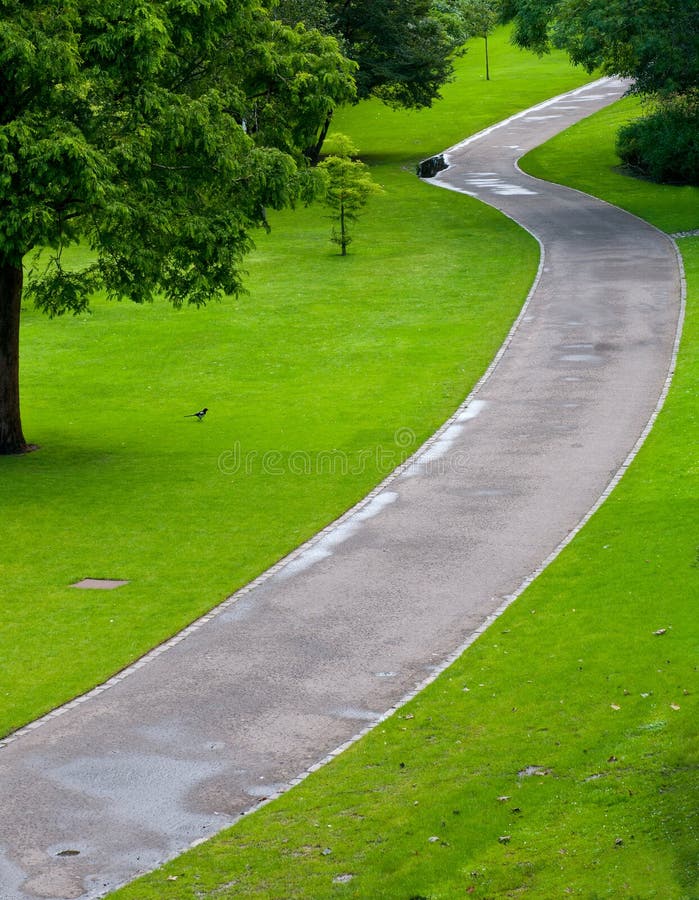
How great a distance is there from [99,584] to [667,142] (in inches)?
1660

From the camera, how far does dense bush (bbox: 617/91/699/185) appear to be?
176 ft

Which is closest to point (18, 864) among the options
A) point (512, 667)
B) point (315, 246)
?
point (512, 667)

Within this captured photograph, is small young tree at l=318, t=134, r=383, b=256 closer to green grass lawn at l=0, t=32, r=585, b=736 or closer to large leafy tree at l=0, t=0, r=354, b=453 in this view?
green grass lawn at l=0, t=32, r=585, b=736

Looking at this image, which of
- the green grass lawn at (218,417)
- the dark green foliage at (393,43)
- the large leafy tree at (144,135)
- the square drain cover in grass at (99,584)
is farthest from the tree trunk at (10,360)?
the dark green foliage at (393,43)

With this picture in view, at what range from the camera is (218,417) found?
31922 millimetres

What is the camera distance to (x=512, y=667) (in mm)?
16484

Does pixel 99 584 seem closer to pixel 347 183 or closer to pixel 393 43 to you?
pixel 347 183

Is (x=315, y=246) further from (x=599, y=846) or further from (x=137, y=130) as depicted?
(x=599, y=846)

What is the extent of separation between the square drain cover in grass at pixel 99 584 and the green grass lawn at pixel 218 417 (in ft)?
0.57

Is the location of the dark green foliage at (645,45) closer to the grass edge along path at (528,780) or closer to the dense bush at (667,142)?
the dense bush at (667,142)

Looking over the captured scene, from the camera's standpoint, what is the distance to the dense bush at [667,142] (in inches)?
2106

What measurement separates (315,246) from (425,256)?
650cm

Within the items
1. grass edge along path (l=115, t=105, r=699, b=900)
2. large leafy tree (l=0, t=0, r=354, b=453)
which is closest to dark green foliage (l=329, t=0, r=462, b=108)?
large leafy tree (l=0, t=0, r=354, b=453)

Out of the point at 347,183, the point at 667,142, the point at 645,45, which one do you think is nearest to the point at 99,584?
the point at 347,183
